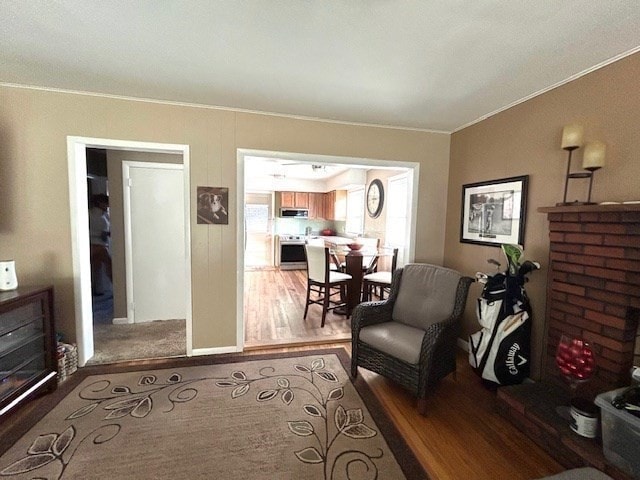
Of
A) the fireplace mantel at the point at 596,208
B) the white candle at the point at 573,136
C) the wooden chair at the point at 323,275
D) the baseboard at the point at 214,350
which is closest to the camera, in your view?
the fireplace mantel at the point at 596,208

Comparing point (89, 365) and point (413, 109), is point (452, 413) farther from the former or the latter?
point (89, 365)

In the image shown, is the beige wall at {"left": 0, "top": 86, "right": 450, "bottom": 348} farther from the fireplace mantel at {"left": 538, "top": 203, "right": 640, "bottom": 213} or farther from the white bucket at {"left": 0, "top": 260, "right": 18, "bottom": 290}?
the fireplace mantel at {"left": 538, "top": 203, "right": 640, "bottom": 213}

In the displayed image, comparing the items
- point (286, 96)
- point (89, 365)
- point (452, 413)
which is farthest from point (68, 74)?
point (452, 413)

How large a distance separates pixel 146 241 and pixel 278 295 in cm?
226

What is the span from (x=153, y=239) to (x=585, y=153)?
4060 mm

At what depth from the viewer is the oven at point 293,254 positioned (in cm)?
714

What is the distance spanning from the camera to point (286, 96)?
2.29 meters

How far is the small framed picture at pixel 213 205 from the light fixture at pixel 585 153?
2.62m

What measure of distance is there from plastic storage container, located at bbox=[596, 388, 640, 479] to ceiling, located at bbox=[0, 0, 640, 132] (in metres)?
1.88

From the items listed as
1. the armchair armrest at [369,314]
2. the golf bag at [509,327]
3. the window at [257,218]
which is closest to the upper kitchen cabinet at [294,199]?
the window at [257,218]

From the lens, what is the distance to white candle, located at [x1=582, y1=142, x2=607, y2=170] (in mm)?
1651

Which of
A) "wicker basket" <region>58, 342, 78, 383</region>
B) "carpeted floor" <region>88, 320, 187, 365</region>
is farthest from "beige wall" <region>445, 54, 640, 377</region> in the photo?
"wicker basket" <region>58, 342, 78, 383</region>

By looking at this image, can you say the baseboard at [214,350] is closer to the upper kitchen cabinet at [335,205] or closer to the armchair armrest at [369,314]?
the armchair armrest at [369,314]

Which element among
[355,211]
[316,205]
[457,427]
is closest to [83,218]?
[457,427]
